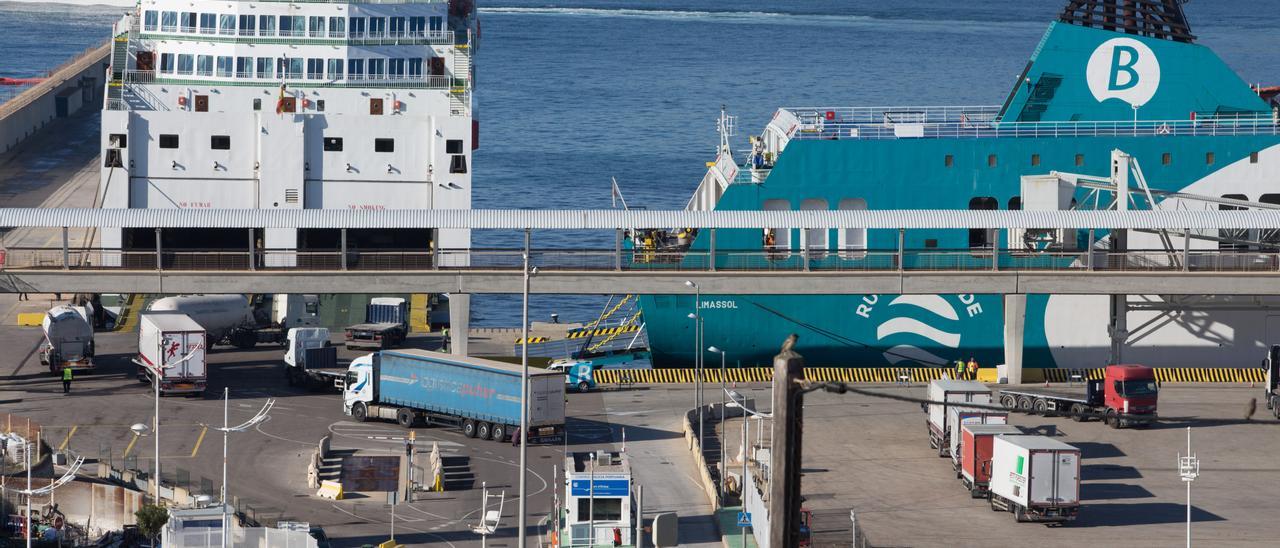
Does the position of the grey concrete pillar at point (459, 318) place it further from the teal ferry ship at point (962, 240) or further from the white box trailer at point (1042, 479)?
the white box trailer at point (1042, 479)

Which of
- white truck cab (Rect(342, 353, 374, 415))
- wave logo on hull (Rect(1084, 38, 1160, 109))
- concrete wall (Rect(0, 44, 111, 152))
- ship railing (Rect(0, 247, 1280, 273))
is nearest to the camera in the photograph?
white truck cab (Rect(342, 353, 374, 415))

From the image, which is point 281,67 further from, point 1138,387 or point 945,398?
point 1138,387

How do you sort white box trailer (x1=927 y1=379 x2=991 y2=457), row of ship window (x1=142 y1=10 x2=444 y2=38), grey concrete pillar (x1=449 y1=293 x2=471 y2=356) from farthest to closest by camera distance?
row of ship window (x1=142 y1=10 x2=444 y2=38), grey concrete pillar (x1=449 y1=293 x2=471 y2=356), white box trailer (x1=927 y1=379 x2=991 y2=457)

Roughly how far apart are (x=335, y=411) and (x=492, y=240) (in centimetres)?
4863

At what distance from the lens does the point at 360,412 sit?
53062 mm

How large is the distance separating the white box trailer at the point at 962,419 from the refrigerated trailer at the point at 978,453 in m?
0.78

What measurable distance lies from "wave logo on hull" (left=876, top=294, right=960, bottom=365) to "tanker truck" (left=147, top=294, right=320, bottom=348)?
75.0ft

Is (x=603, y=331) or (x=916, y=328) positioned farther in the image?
(x=603, y=331)

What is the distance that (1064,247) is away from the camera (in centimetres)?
6028

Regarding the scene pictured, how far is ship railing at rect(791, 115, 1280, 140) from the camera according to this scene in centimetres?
6069

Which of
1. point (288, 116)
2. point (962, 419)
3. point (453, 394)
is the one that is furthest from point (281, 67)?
point (962, 419)

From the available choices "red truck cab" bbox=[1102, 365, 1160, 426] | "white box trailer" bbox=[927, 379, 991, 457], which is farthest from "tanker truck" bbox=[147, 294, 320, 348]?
"red truck cab" bbox=[1102, 365, 1160, 426]

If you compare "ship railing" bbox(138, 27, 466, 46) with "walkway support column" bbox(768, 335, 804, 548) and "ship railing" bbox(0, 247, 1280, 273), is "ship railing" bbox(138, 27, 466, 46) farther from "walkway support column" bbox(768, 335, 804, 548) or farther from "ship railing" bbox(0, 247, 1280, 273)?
"walkway support column" bbox(768, 335, 804, 548)

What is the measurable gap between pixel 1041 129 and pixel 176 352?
30484mm
